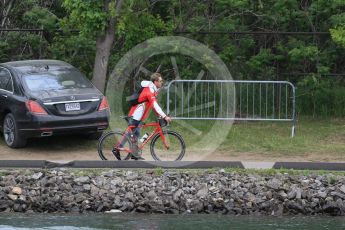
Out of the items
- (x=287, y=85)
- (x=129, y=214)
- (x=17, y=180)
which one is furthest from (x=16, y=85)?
(x=287, y=85)

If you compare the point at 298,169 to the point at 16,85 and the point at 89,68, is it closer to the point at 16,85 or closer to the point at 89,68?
the point at 16,85

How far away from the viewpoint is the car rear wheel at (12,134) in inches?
683

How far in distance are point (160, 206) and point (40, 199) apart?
1.84m

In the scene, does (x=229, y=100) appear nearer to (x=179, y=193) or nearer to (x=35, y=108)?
(x=35, y=108)

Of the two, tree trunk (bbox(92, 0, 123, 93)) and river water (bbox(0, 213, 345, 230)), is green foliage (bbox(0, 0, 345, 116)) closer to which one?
tree trunk (bbox(92, 0, 123, 93))

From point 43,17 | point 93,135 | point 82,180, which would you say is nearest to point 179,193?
point 82,180

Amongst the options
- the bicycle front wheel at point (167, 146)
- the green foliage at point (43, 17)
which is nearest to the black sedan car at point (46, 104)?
the bicycle front wheel at point (167, 146)

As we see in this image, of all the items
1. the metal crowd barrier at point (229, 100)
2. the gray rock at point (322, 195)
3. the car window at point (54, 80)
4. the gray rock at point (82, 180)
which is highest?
the car window at point (54, 80)

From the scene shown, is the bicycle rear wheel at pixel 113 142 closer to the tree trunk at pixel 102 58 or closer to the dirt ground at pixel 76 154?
the dirt ground at pixel 76 154

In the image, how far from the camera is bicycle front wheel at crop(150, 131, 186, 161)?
1586cm

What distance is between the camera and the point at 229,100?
1991cm

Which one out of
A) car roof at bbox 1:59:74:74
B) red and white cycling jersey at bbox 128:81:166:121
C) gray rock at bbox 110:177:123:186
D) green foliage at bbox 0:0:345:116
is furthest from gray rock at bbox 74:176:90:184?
green foliage at bbox 0:0:345:116

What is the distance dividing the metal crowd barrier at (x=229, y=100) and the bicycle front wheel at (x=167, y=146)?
3.03 meters

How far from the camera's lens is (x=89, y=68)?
22750 mm
